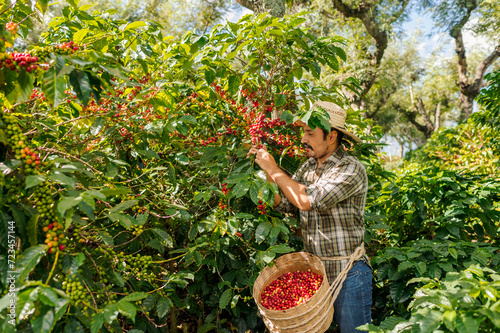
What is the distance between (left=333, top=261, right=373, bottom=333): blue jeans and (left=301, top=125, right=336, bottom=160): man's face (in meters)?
0.81

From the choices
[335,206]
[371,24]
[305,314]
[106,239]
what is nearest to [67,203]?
[106,239]

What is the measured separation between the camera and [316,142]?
224 cm

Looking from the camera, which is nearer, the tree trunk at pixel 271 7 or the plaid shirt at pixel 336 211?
the plaid shirt at pixel 336 211

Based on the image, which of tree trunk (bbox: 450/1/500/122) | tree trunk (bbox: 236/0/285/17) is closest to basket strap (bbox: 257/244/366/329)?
tree trunk (bbox: 236/0/285/17)

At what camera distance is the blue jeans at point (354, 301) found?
2.01 meters

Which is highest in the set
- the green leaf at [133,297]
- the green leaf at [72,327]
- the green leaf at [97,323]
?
the green leaf at [133,297]

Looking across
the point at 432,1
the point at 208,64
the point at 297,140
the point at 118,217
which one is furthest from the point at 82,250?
the point at 432,1

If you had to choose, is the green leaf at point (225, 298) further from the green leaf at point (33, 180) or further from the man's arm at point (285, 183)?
the green leaf at point (33, 180)

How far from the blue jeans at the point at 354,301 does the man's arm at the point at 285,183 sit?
569 mm

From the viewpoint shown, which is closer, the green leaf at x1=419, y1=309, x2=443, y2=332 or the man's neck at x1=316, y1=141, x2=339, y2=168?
the green leaf at x1=419, y1=309, x2=443, y2=332

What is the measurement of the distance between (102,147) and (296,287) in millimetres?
1746

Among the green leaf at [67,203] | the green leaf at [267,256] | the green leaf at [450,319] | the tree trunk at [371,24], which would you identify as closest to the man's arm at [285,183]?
the green leaf at [267,256]

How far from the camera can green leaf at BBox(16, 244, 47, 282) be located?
41.0 inches

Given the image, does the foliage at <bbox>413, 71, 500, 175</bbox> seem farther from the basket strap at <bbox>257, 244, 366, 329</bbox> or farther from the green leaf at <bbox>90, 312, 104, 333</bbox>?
the green leaf at <bbox>90, 312, 104, 333</bbox>
